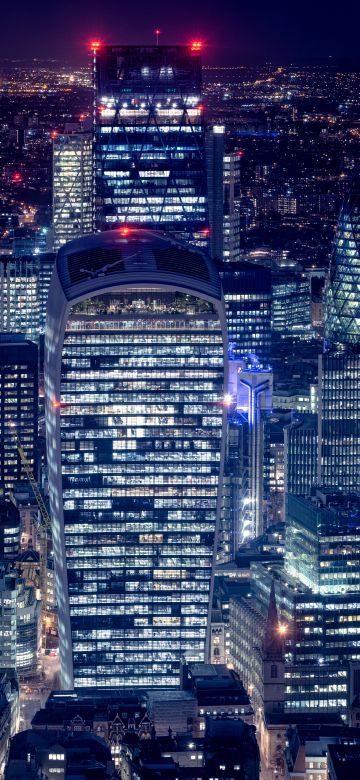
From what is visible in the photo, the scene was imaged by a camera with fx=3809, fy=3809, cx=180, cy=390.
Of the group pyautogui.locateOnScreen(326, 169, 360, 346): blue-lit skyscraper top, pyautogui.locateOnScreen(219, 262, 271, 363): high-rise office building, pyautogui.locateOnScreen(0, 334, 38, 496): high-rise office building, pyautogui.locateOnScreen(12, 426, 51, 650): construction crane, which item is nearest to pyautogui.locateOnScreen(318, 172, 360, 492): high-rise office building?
pyautogui.locateOnScreen(326, 169, 360, 346): blue-lit skyscraper top

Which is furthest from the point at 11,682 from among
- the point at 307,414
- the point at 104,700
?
the point at 307,414

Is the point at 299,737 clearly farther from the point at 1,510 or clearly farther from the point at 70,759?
the point at 1,510

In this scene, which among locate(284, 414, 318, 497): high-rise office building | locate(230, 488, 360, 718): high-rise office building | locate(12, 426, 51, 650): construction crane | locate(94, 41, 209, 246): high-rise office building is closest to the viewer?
locate(230, 488, 360, 718): high-rise office building

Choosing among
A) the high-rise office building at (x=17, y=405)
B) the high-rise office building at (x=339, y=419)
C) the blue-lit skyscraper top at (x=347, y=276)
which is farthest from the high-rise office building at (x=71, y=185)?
the high-rise office building at (x=339, y=419)

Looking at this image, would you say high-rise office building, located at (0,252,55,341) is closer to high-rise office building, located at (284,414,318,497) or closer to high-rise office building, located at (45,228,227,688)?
high-rise office building, located at (284,414,318,497)

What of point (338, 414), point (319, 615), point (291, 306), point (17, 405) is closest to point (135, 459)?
point (319, 615)
